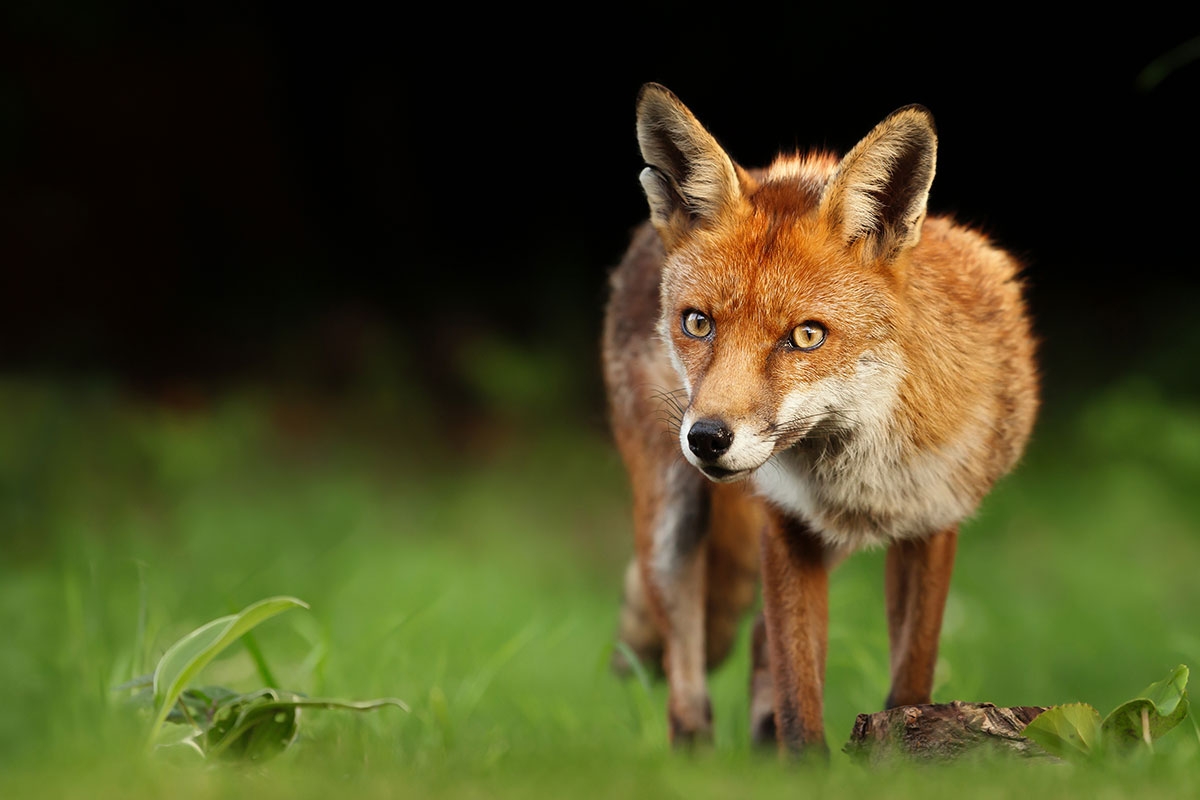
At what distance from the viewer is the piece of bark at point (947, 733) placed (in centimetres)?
283

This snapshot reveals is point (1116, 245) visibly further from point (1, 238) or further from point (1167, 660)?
point (1, 238)

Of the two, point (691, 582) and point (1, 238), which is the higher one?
point (1, 238)

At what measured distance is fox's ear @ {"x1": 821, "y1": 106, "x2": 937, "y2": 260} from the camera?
10.4ft

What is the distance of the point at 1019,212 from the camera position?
26.2ft

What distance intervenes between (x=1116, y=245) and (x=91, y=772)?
7.42 metres

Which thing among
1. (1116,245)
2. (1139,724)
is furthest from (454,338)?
(1139,724)

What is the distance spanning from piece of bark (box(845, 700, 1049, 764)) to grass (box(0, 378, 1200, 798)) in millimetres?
145

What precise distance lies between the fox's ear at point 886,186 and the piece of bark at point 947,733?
117 centimetres

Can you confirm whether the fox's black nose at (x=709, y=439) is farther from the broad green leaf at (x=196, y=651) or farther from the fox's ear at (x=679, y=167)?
the broad green leaf at (x=196, y=651)

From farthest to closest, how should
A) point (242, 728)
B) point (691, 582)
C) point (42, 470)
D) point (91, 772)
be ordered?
point (42, 470), point (691, 582), point (242, 728), point (91, 772)

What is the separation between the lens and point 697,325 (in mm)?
3232

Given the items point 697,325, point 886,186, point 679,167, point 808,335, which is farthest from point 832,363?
point 679,167

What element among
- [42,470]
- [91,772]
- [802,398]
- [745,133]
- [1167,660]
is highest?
[745,133]

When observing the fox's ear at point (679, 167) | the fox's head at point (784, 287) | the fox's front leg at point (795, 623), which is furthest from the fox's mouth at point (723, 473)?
the fox's ear at point (679, 167)
